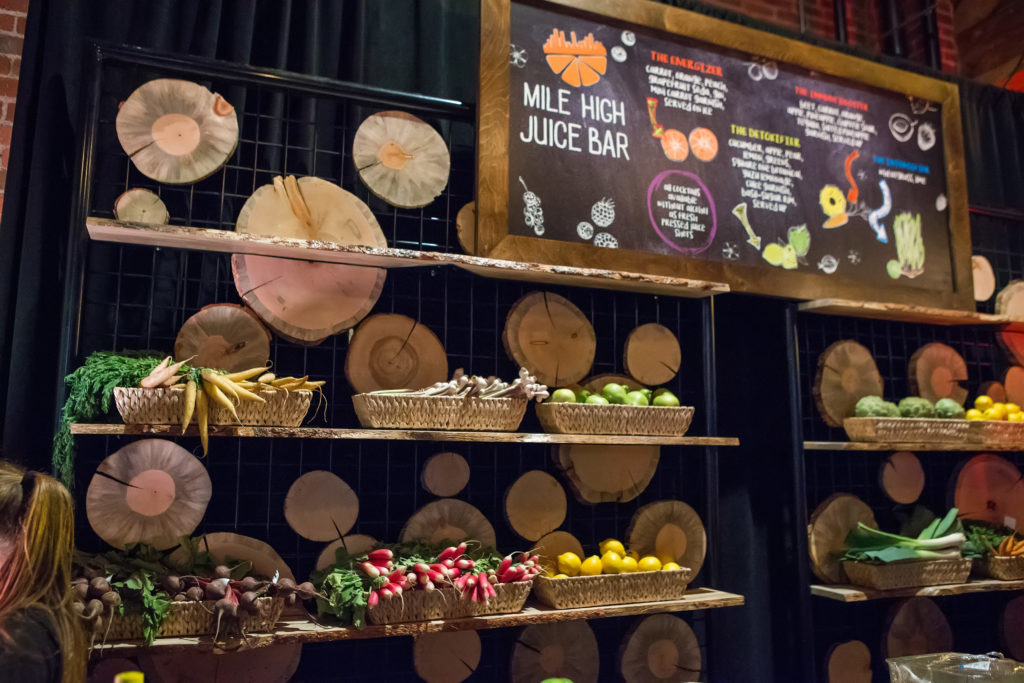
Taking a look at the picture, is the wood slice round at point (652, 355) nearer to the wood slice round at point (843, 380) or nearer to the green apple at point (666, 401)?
the green apple at point (666, 401)

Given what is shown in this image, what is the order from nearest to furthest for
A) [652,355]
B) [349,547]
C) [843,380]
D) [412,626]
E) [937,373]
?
[412,626], [349,547], [652,355], [843,380], [937,373]

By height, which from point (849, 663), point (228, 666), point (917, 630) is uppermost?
point (228, 666)

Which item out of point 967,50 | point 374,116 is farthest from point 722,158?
point 967,50

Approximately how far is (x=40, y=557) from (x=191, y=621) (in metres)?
0.53

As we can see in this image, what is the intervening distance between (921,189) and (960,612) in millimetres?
2068

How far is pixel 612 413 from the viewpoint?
8.84 ft

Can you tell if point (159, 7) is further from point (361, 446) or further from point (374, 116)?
point (361, 446)

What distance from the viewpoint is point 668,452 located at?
3.24m

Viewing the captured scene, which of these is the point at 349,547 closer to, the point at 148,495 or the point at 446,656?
the point at 446,656

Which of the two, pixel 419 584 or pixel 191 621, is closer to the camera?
→ pixel 191 621

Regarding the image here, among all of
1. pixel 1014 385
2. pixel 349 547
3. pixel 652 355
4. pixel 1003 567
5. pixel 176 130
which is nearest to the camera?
pixel 176 130

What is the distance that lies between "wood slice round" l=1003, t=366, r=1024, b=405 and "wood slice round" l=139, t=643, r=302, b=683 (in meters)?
3.60

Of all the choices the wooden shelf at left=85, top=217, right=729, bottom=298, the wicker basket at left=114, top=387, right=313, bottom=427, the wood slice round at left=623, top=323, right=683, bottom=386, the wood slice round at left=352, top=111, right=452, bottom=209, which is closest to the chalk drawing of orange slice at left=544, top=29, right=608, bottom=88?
the wood slice round at left=352, top=111, right=452, bottom=209

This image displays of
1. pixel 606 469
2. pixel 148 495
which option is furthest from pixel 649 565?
pixel 148 495
